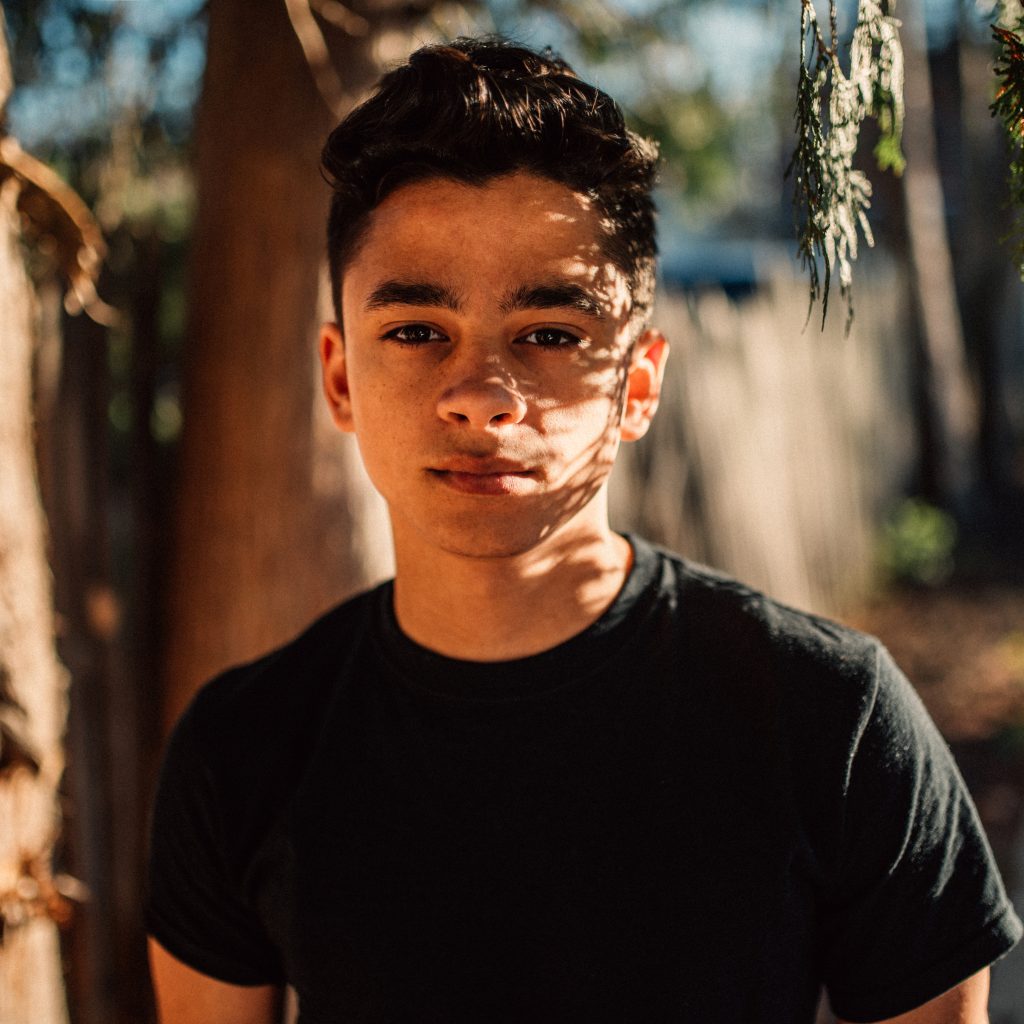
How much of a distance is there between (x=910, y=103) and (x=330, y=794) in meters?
8.45

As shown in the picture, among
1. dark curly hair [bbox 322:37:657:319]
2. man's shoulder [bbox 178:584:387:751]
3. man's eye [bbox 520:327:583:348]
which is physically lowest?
man's shoulder [bbox 178:584:387:751]

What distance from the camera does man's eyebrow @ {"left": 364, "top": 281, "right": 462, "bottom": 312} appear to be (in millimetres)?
1475

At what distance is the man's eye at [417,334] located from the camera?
1.52m

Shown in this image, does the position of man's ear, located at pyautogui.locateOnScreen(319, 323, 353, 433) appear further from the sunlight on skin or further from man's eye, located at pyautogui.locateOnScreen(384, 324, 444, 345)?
man's eye, located at pyautogui.locateOnScreen(384, 324, 444, 345)

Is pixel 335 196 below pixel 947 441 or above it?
above

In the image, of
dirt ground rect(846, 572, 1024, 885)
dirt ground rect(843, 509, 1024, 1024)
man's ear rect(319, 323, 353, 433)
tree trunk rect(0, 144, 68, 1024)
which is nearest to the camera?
man's ear rect(319, 323, 353, 433)

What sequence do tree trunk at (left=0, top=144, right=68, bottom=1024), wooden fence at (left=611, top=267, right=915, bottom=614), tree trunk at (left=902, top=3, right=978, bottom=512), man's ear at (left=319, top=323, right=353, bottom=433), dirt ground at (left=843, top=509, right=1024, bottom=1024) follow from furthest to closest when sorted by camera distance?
tree trunk at (left=902, top=3, right=978, bottom=512) → wooden fence at (left=611, top=267, right=915, bottom=614) → dirt ground at (left=843, top=509, right=1024, bottom=1024) → tree trunk at (left=0, top=144, right=68, bottom=1024) → man's ear at (left=319, top=323, right=353, bottom=433)

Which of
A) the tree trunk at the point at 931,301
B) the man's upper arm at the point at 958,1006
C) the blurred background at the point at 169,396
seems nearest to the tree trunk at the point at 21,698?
the blurred background at the point at 169,396

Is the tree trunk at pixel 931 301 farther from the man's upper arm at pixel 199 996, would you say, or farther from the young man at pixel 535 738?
the man's upper arm at pixel 199 996

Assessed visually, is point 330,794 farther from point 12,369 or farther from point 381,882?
point 12,369

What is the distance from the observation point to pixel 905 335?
8172 millimetres

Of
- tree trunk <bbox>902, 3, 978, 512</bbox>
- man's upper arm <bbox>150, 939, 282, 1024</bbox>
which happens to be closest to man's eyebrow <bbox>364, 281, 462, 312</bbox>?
man's upper arm <bbox>150, 939, 282, 1024</bbox>

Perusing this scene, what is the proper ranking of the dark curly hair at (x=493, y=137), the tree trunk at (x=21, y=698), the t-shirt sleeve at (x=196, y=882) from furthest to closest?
the tree trunk at (x=21, y=698), the t-shirt sleeve at (x=196, y=882), the dark curly hair at (x=493, y=137)

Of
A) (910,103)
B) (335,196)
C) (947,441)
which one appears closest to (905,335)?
(947,441)
